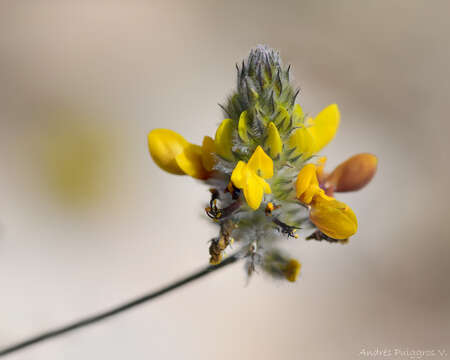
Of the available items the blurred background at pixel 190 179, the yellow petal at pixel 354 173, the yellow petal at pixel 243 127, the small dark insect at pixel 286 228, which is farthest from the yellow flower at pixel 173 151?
the blurred background at pixel 190 179

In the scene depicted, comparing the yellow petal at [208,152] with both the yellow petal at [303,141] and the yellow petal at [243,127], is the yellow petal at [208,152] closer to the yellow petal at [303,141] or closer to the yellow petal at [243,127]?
the yellow petal at [243,127]

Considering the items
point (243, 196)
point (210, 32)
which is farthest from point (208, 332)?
point (210, 32)

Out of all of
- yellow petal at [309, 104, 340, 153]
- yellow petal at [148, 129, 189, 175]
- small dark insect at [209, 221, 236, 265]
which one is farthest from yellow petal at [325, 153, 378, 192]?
yellow petal at [148, 129, 189, 175]

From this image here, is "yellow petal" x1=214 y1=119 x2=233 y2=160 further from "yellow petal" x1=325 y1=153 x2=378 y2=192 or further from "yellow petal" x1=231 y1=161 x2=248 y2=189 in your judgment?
"yellow petal" x1=325 y1=153 x2=378 y2=192

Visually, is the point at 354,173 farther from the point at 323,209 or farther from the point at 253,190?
the point at 253,190

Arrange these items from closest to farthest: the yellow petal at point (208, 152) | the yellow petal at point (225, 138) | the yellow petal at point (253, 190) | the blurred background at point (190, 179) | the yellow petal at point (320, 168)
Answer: the yellow petal at point (253, 190)
the yellow petal at point (225, 138)
the yellow petal at point (208, 152)
the yellow petal at point (320, 168)
the blurred background at point (190, 179)

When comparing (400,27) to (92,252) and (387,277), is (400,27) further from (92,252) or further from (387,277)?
(92,252)
